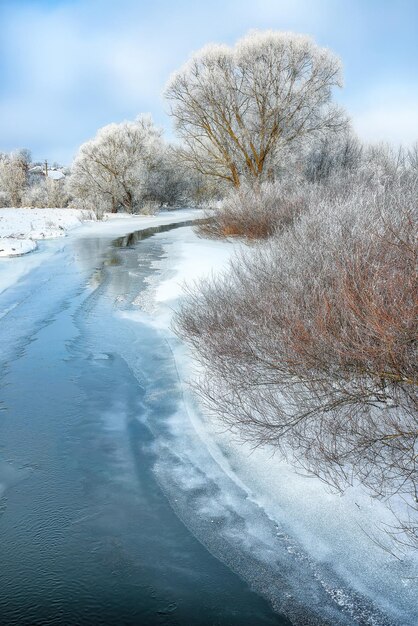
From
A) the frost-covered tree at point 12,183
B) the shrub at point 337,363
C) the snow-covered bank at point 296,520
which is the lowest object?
the snow-covered bank at point 296,520

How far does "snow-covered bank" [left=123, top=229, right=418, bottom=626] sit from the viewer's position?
10.8 ft

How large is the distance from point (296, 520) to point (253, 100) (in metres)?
19.7

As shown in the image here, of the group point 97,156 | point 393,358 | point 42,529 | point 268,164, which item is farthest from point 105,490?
point 97,156

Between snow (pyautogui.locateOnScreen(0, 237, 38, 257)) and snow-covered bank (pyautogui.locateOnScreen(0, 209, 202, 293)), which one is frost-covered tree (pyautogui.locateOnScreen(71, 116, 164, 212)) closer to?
snow-covered bank (pyautogui.locateOnScreen(0, 209, 202, 293))

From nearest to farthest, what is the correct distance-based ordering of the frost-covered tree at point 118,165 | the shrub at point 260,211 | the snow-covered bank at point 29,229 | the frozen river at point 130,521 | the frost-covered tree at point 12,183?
1. the frozen river at point 130,521
2. the shrub at point 260,211
3. the snow-covered bank at point 29,229
4. the frost-covered tree at point 118,165
5. the frost-covered tree at point 12,183

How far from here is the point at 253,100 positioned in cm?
2070

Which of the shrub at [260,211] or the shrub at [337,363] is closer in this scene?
the shrub at [337,363]

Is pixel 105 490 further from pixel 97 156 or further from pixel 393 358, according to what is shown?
pixel 97 156

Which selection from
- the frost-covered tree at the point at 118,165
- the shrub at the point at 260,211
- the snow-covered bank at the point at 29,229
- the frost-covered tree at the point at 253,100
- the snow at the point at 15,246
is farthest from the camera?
the frost-covered tree at the point at 118,165

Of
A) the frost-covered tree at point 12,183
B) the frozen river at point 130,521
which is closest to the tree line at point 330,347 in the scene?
the frozen river at point 130,521

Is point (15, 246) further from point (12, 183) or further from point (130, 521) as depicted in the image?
point (12, 183)

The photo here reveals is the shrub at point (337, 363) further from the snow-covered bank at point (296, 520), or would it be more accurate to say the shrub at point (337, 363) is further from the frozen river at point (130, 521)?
the frozen river at point (130, 521)

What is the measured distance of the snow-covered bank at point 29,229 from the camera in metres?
17.7

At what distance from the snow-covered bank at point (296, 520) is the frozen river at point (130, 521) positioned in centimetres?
2
